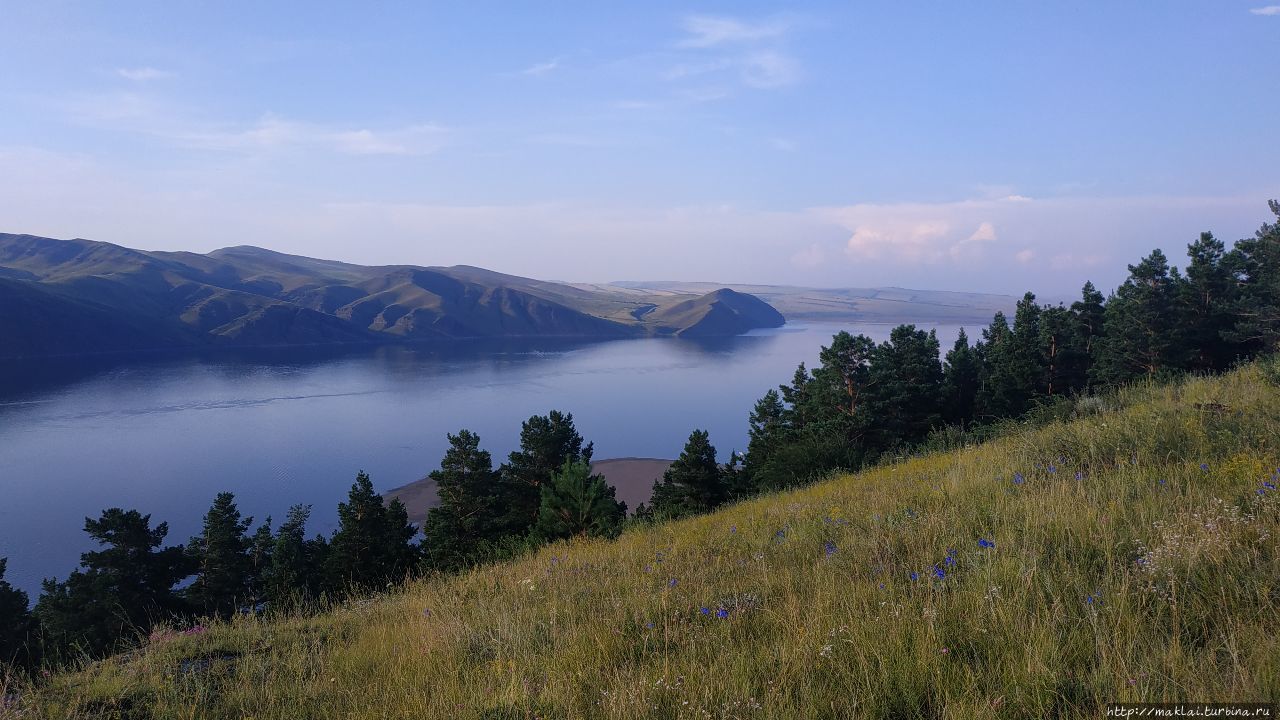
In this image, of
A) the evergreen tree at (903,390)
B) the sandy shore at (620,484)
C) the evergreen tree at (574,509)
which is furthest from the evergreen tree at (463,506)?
the evergreen tree at (903,390)

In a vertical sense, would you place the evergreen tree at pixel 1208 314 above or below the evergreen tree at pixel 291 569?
above

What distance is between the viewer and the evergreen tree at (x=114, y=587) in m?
22.5

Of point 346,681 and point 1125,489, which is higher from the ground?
point 1125,489

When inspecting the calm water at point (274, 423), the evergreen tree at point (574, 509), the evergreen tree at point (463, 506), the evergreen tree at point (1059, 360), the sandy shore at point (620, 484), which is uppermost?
the evergreen tree at point (1059, 360)

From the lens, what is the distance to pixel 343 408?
90.0m

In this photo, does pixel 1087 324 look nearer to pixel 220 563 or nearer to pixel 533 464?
pixel 533 464

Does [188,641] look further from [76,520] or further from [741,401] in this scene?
[741,401]

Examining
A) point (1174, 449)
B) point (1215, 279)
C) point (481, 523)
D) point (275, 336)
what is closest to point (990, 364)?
point (1215, 279)

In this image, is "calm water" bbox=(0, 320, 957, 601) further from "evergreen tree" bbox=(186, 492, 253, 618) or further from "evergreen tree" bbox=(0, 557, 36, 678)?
A: "evergreen tree" bbox=(186, 492, 253, 618)

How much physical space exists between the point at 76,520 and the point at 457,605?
190 ft

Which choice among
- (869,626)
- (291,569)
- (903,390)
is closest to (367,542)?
(291,569)

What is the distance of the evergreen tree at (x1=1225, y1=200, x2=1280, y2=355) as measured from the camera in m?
23.5

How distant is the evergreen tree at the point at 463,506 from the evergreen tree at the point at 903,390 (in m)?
20.1

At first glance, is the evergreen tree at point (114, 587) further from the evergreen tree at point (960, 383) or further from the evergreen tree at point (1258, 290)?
the evergreen tree at point (1258, 290)
